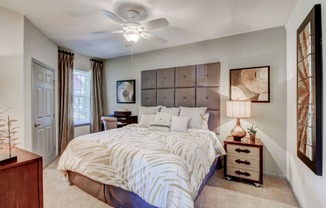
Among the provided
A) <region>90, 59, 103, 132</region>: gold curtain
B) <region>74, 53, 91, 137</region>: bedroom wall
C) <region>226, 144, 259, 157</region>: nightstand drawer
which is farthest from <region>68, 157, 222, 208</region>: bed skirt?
<region>90, 59, 103, 132</region>: gold curtain

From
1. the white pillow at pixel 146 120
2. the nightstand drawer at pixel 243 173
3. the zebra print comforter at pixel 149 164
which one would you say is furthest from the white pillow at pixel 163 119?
the nightstand drawer at pixel 243 173

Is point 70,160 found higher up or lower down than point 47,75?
lower down

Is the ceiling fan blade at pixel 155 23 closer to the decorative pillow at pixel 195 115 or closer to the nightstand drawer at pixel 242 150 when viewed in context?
the decorative pillow at pixel 195 115

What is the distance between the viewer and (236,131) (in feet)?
10.2

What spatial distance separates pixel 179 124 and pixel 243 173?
1355mm

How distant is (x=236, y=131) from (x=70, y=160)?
2.80m

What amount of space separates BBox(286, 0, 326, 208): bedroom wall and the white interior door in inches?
166

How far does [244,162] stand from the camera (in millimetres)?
2926

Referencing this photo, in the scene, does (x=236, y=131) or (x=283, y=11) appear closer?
(x=283, y=11)

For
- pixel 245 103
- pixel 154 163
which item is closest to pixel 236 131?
pixel 245 103

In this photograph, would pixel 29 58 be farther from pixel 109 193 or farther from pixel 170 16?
pixel 109 193

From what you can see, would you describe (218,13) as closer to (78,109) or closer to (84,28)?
(84,28)

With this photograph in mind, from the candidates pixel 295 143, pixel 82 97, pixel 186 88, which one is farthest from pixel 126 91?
pixel 295 143

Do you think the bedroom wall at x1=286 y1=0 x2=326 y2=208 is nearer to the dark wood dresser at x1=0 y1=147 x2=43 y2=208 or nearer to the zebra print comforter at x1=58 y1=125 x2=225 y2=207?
the zebra print comforter at x1=58 y1=125 x2=225 y2=207
